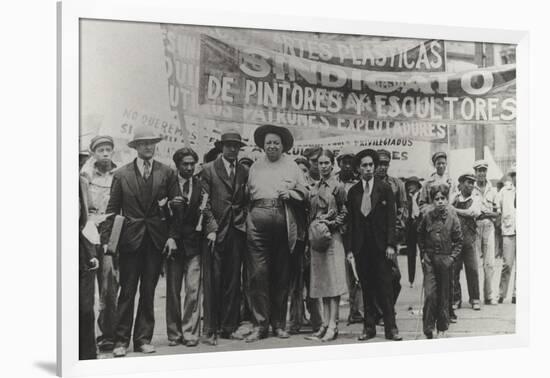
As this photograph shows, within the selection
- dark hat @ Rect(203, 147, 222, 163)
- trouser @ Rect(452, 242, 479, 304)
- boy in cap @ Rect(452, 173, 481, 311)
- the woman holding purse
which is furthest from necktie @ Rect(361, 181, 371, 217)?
dark hat @ Rect(203, 147, 222, 163)

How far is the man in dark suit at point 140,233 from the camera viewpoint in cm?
565

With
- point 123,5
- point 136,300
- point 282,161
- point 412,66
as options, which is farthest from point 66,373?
point 412,66

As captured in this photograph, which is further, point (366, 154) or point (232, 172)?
point (366, 154)

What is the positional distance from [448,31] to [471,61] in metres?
0.29

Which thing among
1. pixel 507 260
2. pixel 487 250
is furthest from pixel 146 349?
pixel 507 260

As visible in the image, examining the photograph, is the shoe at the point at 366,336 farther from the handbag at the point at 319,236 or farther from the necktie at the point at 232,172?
the necktie at the point at 232,172

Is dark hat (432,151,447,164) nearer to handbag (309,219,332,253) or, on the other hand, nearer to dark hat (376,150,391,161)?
dark hat (376,150,391,161)

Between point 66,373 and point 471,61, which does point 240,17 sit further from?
point 66,373

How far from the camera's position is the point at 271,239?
19.6 feet

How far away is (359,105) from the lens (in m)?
6.24

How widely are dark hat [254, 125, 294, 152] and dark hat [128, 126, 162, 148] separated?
0.68 m

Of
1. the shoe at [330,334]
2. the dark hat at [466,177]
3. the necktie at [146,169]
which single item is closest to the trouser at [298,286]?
the shoe at [330,334]

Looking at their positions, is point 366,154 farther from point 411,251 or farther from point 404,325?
point 404,325

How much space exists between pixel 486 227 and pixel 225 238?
197 cm
